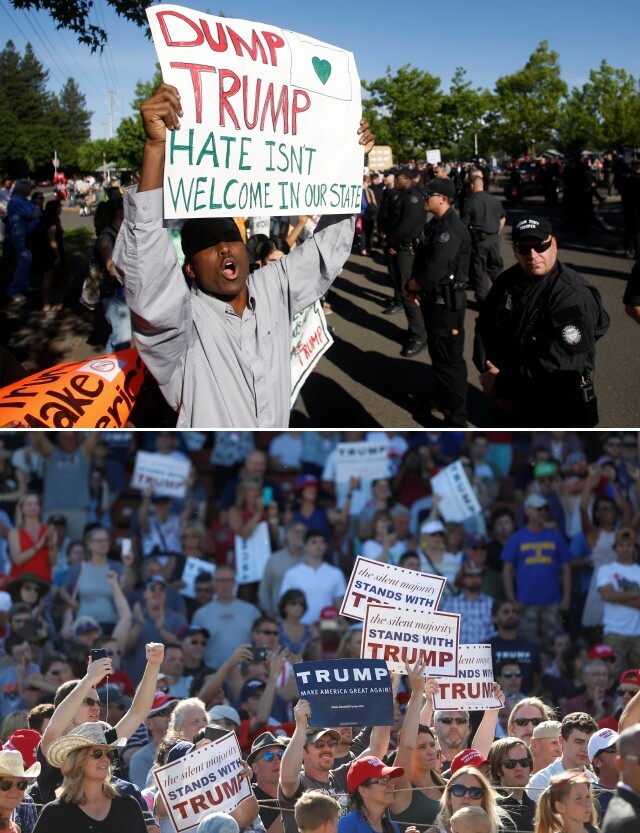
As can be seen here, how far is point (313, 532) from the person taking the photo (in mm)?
5598

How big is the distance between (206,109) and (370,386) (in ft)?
19.1

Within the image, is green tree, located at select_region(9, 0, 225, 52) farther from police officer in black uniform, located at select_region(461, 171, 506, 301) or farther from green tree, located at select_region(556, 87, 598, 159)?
green tree, located at select_region(556, 87, 598, 159)

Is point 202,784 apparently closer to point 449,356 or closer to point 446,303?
point 449,356

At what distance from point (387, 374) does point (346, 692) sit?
6518mm

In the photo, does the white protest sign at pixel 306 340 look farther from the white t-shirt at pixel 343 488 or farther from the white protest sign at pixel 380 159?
the white protest sign at pixel 380 159

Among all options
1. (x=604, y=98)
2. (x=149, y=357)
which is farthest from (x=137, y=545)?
(x=604, y=98)

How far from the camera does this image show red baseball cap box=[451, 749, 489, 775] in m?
3.42

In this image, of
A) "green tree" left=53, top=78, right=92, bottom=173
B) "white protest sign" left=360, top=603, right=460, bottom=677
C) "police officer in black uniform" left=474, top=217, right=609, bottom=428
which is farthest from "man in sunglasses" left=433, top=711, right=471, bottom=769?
"green tree" left=53, top=78, right=92, bottom=173

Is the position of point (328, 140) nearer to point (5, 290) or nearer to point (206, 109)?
point (206, 109)

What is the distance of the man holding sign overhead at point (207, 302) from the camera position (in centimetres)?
326

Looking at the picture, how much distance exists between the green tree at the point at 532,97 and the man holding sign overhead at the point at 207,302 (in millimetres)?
50879

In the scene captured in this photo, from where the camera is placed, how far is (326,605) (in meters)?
5.36

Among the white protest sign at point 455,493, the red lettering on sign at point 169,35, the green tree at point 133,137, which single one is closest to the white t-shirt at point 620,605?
the white protest sign at point 455,493

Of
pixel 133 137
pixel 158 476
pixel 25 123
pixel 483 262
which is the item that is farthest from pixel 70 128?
pixel 158 476
